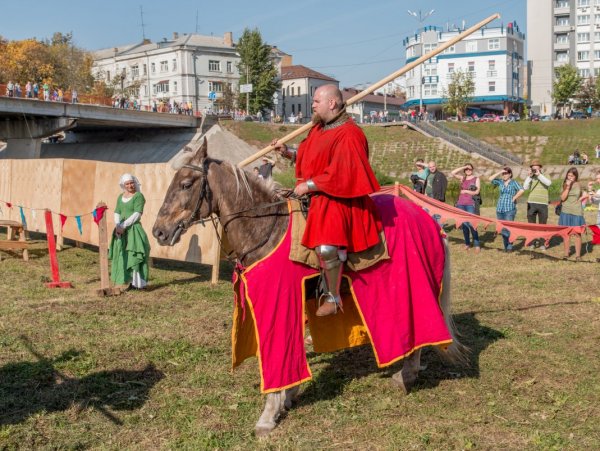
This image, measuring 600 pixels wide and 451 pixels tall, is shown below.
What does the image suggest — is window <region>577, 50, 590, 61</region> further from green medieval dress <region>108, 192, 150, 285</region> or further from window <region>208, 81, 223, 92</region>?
green medieval dress <region>108, 192, 150, 285</region>

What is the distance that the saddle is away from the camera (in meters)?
5.57

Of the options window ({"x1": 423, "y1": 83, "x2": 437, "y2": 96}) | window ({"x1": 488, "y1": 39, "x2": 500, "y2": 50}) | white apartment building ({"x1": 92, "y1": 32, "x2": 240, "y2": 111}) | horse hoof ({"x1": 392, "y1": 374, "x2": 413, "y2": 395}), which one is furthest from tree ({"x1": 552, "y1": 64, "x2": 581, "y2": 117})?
horse hoof ({"x1": 392, "y1": 374, "x2": 413, "y2": 395})

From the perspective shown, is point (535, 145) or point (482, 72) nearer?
point (535, 145)

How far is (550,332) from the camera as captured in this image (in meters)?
8.28

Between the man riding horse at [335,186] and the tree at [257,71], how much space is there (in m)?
80.9

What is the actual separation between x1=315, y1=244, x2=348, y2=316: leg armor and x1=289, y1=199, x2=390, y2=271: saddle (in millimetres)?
98

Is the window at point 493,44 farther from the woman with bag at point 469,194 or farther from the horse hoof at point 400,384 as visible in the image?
the horse hoof at point 400,384

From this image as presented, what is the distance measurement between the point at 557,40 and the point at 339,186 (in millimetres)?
115587

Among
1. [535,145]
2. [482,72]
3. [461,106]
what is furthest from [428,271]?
[482,72]

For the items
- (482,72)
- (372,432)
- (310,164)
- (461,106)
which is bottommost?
(372,432)

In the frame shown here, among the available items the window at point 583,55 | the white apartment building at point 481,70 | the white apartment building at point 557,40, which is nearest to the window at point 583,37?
the white apartment building at point 557,40

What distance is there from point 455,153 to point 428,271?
1993 inches

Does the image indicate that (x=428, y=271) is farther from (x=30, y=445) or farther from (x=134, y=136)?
(x=134, y=136)

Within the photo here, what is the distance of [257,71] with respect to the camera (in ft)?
285
